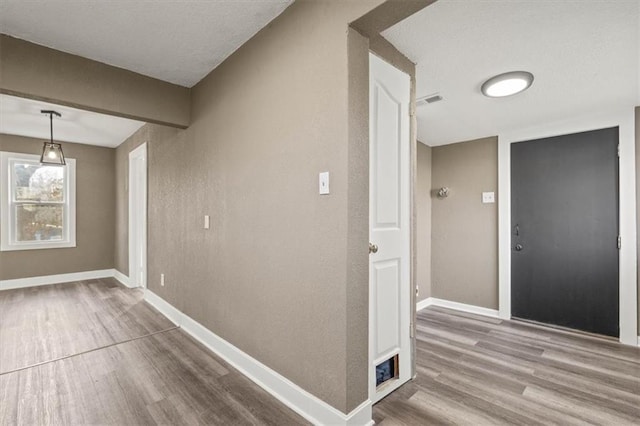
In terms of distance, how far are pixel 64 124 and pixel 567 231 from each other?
6540 millimetres

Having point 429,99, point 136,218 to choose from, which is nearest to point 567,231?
point 429,99

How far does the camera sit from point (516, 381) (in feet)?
7.07

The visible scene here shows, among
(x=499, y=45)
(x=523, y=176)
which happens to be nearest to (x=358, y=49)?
(x=499, y=45)

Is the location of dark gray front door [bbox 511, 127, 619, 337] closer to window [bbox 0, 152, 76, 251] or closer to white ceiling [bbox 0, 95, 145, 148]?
white ceiling [bbox 0, 95, 145, 148]

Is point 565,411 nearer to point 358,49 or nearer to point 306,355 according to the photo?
point 306,355

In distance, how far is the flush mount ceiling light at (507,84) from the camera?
2.25 metres

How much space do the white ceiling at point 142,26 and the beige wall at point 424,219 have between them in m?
2.77

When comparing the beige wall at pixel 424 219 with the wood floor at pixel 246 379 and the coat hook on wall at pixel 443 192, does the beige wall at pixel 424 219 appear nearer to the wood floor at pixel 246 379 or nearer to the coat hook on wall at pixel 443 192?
the coat hook on wall at pixel 443 192

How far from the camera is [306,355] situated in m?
1.73

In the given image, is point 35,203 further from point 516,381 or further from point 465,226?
point 516,381

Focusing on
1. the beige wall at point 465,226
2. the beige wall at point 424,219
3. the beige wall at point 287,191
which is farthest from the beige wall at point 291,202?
the beige wall at point 465,226

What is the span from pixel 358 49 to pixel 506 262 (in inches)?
125

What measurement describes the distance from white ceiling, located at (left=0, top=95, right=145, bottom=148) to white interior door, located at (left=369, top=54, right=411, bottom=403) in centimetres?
360

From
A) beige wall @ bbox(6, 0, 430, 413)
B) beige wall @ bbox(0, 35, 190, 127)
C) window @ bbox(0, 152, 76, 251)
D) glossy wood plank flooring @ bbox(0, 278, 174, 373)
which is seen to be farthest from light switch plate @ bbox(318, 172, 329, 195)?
window @ bbox(0, 152, 76, 251)
